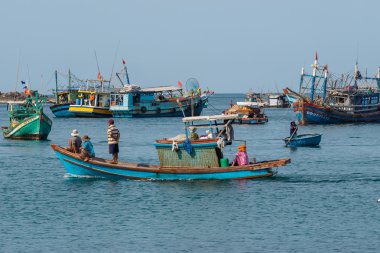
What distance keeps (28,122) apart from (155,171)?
1145 inches

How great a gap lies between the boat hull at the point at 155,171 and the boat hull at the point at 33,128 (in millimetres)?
25731

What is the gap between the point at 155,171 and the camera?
118 feet

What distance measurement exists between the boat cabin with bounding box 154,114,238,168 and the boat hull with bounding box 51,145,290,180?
38 cm

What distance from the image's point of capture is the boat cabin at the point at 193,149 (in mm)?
35094

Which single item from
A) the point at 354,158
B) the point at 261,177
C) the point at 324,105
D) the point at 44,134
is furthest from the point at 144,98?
the point at 261,177

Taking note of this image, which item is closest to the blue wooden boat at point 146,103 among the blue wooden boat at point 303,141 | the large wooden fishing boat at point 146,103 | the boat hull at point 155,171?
the large wooden fishing boat at point 146,103

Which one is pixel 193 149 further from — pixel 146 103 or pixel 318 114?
pixel 146 103

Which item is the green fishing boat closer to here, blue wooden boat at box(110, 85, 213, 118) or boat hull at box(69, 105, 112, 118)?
blue wooden boat at box(110, 85, 213, 118)

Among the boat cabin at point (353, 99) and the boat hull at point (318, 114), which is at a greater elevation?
the boat cabin at point (353, 99)

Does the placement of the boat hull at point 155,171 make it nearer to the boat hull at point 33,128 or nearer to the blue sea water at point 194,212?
the blue sea water at point 194,212

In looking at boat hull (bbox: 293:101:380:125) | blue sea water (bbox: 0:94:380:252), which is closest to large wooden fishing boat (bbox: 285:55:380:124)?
boat hull (bbox: 293:101:380:125)

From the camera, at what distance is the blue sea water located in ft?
83.9

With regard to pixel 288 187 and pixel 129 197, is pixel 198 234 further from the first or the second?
pixel 288 187

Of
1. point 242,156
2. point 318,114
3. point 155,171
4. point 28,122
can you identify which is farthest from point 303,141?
point 318,114
